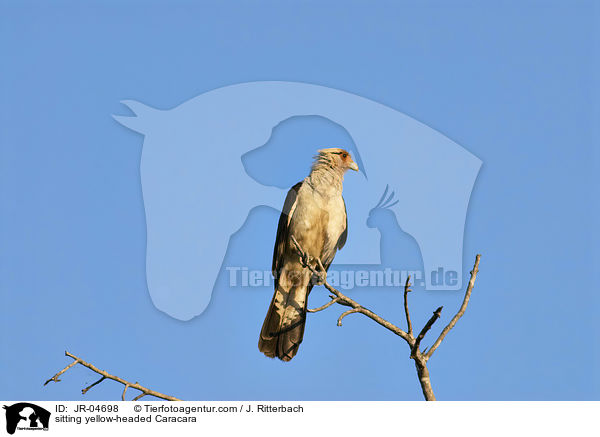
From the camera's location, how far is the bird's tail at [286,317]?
6.52 meters

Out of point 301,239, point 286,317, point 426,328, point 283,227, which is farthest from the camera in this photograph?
point 286,317

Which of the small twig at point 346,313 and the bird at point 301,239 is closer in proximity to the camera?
the small twig at point 346,313

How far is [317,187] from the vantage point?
643 centimetres

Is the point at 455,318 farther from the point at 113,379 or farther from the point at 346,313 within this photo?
the point at 113,379

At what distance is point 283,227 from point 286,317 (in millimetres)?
973

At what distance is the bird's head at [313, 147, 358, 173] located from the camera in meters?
6.56

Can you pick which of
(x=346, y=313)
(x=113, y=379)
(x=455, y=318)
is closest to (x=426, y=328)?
(x=455, y=318)

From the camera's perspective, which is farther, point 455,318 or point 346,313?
point 346,313

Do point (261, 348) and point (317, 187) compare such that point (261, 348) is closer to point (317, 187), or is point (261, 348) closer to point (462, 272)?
point (317, 187)

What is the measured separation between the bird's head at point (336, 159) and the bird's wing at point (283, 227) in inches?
13.4

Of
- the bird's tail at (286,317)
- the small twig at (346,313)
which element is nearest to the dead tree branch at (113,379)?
the small twig at (346,313)

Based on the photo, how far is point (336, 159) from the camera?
6570 mm

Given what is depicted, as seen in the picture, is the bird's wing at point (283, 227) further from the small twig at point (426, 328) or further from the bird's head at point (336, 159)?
the small twig at point (426, 328)
